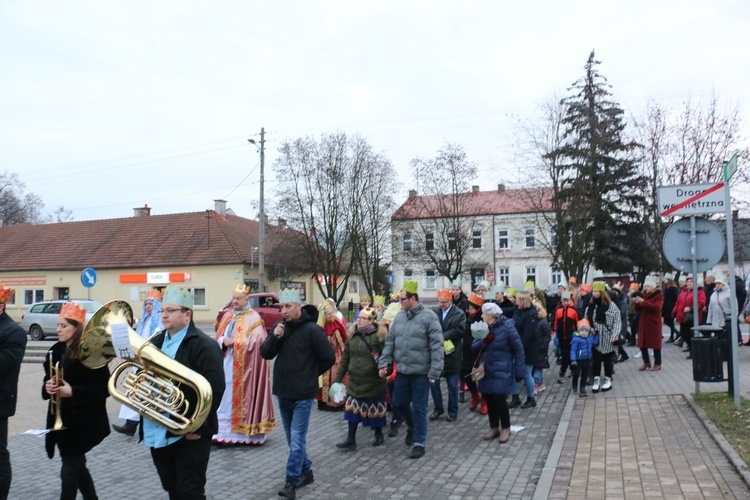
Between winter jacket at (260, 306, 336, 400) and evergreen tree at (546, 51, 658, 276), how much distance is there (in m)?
23.7

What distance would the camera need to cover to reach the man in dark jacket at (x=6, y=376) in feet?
16.5

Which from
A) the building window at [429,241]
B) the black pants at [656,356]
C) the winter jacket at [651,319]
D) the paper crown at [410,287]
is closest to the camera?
the paper crown at [410,287]

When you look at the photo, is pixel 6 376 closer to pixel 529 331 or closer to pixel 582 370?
pixel 529 331

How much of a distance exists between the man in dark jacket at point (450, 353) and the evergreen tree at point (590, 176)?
20.1 meters

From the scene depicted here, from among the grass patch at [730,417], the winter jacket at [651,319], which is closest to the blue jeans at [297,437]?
the grass patch at [730,417]

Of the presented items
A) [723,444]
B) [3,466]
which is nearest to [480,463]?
[723,444]

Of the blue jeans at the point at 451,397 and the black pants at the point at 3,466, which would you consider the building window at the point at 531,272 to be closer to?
the blue jeans at the point at 451,397

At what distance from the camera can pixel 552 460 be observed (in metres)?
6.74

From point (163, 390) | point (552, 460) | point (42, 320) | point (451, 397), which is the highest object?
point (163, 390)

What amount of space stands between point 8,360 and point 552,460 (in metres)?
5.02

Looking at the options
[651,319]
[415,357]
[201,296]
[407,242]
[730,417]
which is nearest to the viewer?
[415,357]

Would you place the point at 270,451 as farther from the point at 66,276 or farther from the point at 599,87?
the point at 66,276

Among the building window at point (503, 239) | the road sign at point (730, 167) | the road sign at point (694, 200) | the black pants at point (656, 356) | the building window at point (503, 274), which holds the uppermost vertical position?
the building window at point (503, 239)

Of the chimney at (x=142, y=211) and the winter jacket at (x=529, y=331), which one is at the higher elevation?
the chimney at (x=142, y=211)
